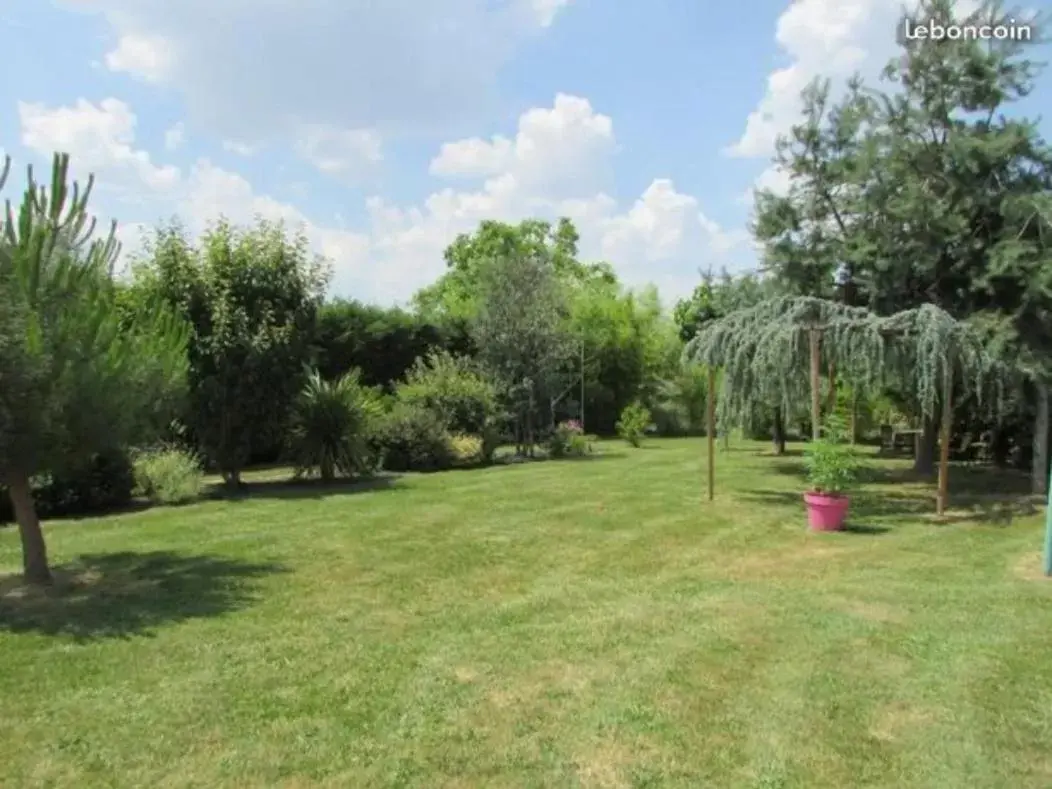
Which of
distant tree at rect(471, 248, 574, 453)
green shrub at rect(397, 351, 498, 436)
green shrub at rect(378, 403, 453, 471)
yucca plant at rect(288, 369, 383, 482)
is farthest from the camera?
distant tree at rect(471, 248, 574, 453)

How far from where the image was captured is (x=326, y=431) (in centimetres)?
1384

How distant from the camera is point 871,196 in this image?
41.8 feet

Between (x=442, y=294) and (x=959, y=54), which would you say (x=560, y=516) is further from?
(x=442, y=294)

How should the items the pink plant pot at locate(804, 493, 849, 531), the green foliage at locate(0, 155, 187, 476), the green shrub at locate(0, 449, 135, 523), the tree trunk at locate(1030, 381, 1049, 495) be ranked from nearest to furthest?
the green foliage at locate(0, 155, 187, 476)
the pink plant pot at locate(804, 493, 849, 531)
the green shrub at locate(0, 449, 135, 523)
the tree trunk at locate(1030, 381, 1049, 495)

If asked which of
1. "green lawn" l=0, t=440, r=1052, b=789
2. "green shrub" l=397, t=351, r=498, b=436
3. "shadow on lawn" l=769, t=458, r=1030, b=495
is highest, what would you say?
"green shrub" l=397, t=351, r=498, b=436

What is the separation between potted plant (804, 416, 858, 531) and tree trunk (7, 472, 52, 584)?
7631 mm

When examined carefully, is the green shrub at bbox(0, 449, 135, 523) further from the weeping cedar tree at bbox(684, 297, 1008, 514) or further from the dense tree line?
the weeping cedar tree at bbox(684, 297, 1008, 514)

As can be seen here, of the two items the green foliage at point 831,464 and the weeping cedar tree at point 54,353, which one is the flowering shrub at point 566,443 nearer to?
the green foliage at point 831,464

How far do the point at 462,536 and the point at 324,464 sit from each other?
19.5 feet

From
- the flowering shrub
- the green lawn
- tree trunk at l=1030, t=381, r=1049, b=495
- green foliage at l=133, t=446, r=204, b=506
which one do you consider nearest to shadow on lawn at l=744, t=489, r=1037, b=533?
tree trunk at l=1030, t=381, r=1049, b=495

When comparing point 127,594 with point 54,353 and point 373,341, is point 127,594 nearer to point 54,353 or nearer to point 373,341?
point 54,353

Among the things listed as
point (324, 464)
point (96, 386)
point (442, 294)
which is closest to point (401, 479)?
point (324, 464)

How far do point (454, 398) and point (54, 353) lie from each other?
1109 cm

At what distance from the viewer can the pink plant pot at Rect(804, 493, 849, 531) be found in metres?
9.18
